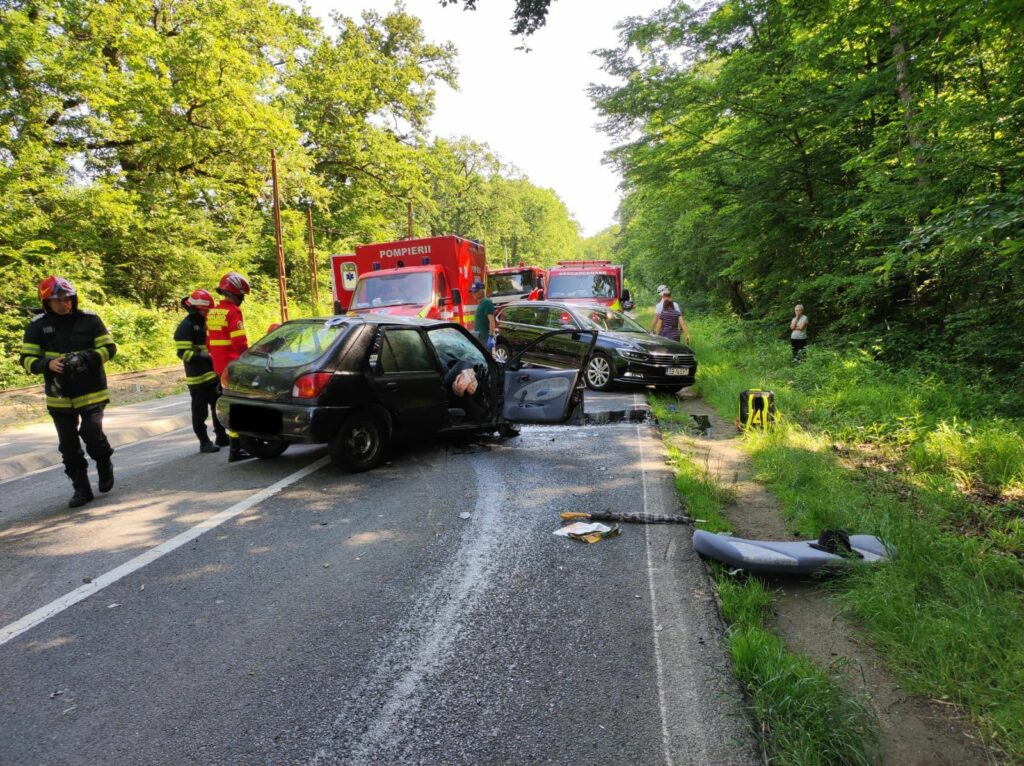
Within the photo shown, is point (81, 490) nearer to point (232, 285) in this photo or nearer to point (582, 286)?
point (232, 285)

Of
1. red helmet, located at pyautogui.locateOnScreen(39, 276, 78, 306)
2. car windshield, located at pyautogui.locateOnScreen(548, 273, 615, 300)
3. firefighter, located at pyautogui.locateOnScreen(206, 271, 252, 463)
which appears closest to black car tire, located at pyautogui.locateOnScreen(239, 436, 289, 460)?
firefighter, located at pyautogui.locateOnScreen(206, 271, 252, 463)

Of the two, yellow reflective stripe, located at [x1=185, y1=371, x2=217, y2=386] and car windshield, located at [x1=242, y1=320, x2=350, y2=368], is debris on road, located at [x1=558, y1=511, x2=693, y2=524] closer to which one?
car windshield, located at [x1=242, y1=320, x2=350, y2=368]

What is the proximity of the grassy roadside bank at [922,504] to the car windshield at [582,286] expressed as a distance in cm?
766

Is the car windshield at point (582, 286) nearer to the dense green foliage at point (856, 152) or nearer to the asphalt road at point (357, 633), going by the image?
the dense green foliage at point (856, 152)

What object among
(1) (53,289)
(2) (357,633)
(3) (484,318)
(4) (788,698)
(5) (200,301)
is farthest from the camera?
(3) (484,318)

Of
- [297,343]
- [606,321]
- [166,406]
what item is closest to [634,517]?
[297,343]

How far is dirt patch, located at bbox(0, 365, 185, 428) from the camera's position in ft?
31.0

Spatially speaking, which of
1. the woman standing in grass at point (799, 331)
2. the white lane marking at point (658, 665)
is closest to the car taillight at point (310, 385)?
the white lane marking at point (658, 665)

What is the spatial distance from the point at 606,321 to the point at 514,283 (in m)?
14.5

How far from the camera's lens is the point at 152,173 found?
17.9 metres

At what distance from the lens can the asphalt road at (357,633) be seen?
2191 mm

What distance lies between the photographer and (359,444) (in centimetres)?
564

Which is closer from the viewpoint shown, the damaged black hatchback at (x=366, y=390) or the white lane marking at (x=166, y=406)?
the damaged black hatchback at (x=366, y=390)

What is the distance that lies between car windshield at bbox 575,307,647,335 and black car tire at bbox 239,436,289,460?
232 inches
